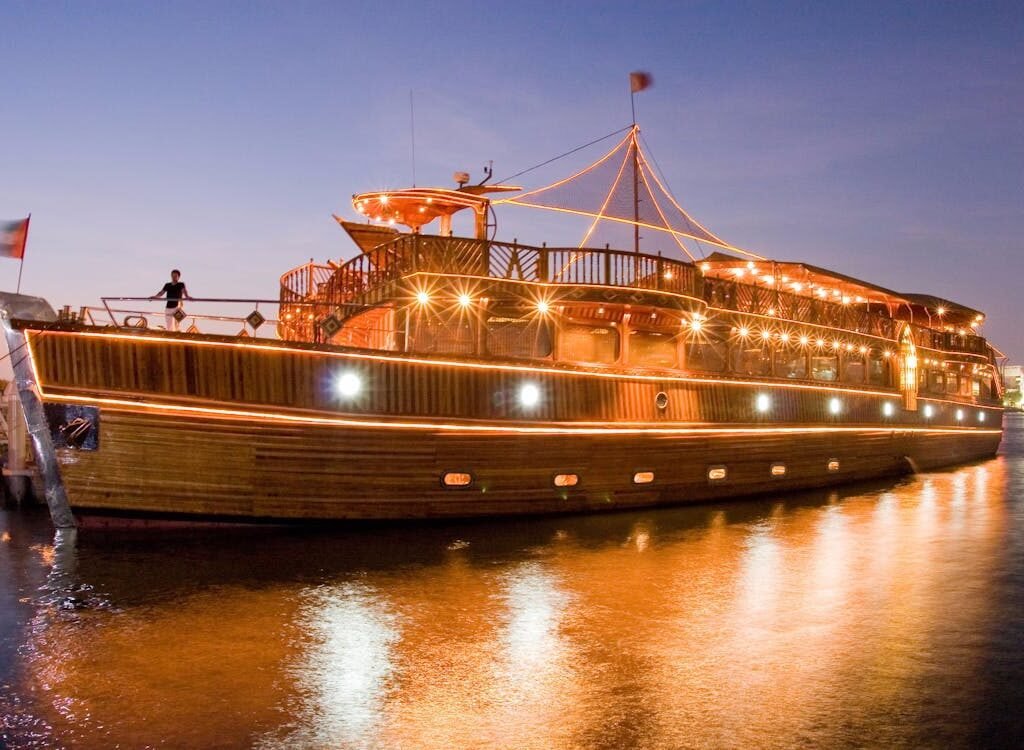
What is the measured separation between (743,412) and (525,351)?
632 cm

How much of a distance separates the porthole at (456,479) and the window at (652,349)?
20.6 feet

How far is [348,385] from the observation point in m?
14.2

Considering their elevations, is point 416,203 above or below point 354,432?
above

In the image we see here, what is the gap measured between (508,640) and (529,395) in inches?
337

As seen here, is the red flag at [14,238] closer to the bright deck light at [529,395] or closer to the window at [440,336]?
the window at [440,336]

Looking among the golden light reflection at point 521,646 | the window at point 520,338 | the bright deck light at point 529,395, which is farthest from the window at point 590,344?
the golden light reflection at point 521,646

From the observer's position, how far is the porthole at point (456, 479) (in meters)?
15.2

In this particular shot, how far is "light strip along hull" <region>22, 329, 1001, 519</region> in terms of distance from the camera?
1289cm

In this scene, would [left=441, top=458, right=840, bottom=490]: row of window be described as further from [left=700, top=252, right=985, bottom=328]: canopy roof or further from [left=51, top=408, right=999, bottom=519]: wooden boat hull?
[left=700, top=252, right=985, bottom=328]: canopy roof

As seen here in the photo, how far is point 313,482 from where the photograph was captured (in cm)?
1396

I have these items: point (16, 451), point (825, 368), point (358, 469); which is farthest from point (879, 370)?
point (16, 451)

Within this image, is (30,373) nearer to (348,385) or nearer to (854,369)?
(348,385)

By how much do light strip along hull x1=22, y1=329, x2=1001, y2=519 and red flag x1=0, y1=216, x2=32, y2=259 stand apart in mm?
2250

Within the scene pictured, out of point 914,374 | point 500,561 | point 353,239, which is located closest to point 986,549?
point 500,561
